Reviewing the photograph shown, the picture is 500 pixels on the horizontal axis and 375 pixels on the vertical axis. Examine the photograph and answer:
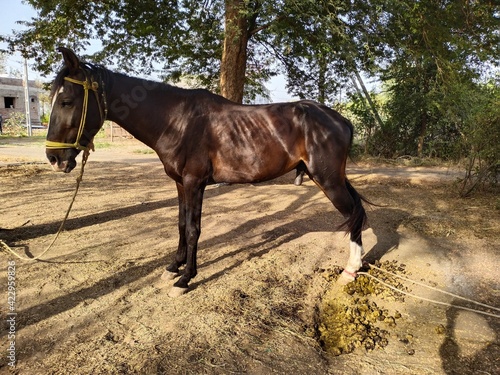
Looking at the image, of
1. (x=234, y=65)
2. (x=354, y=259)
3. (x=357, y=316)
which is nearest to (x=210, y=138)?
(x=354, y=259)

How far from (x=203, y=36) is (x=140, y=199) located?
5.39m

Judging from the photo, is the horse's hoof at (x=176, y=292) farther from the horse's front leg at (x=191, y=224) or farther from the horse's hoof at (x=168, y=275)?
the horse's hoof at (x=168, y=275)

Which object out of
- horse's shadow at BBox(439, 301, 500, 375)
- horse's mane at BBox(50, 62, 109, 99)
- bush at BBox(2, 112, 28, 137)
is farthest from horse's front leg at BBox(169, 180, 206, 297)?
bush at BBox(2, 112, 28, 137)

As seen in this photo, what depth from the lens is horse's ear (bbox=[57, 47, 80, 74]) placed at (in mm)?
2775

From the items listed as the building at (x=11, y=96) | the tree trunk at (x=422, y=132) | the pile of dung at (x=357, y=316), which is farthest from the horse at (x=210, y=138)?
the building at (x=11, y=96)

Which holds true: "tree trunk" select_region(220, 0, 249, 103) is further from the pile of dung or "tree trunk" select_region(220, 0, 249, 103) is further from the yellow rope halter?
the pile of dung

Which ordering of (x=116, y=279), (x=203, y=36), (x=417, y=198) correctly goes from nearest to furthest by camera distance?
1. (x=116, y=279)
2. (x=417, y=198)
3. (x=203, y=36)

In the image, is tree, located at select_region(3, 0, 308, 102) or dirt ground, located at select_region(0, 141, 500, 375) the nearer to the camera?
dirt ground, located at select_region(0, 141, 500, 375)

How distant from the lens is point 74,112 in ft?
9.53

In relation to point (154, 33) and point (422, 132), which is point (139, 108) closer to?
point (154, 33)

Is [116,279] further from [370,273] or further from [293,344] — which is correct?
[370,273]

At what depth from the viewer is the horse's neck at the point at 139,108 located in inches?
126

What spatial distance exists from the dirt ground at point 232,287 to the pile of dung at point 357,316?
0.15 ft

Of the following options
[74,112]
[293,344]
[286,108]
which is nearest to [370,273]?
[293,344]
